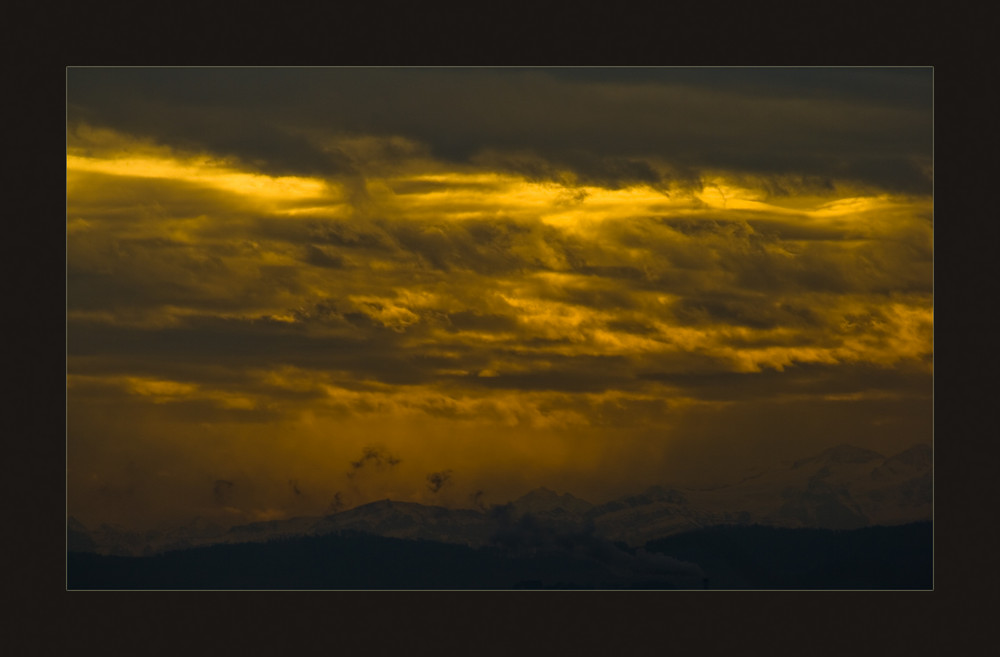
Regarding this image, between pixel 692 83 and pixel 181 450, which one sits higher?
pixel 692 83

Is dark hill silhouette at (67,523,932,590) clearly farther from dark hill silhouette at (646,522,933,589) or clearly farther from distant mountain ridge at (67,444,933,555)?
distant mountain ridge at (67,444,933,555)

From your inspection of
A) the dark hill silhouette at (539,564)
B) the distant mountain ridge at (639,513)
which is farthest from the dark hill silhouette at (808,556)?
the distant mountain ridge at (639,513)

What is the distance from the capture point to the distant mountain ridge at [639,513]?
2544 centimetres

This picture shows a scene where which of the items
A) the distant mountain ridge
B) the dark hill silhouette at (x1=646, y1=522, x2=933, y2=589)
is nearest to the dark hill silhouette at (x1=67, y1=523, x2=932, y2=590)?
the dark hill silhouette at (x1=646, y1=522, x2=933, y2=589)

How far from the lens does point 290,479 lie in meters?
25.5

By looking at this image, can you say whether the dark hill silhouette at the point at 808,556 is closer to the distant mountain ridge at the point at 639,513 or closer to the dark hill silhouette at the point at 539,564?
the dark hill silhouette at the point at 539,564

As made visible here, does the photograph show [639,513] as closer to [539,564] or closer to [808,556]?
[539,564]

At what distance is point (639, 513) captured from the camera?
83.9 feet

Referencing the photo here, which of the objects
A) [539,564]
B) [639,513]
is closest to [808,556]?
[639,513]

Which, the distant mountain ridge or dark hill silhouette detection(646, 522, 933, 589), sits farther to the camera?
the distant mountain ridge

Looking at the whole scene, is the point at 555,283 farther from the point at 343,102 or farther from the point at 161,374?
the point at 161,374

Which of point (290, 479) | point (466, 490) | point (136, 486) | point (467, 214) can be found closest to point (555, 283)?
point (467, 214)

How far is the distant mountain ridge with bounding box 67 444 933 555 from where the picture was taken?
83.5ft

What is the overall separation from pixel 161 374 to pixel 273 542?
3.52m
